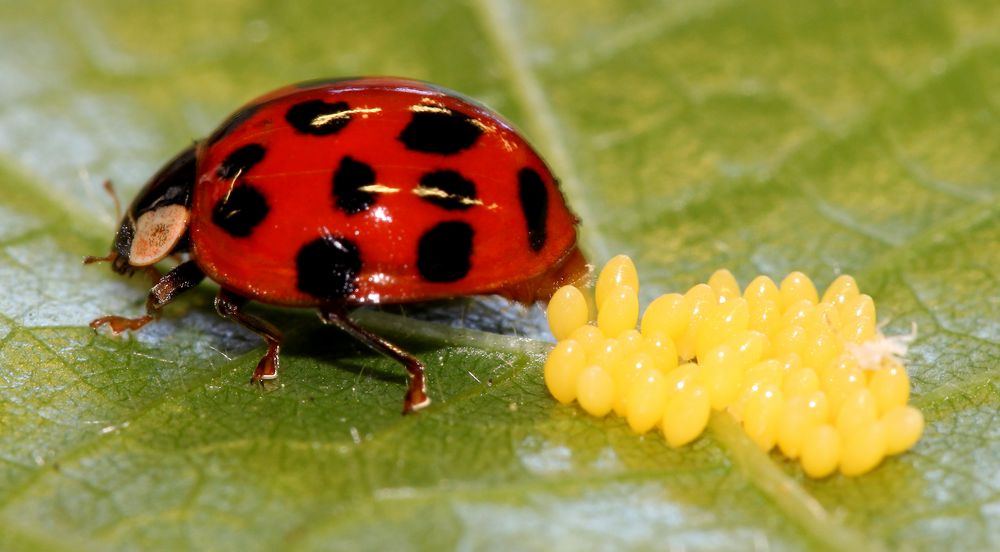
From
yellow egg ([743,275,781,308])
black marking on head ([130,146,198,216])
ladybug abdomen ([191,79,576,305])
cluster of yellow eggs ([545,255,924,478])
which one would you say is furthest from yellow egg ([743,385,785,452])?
black marking on head ([130,146,198,216])

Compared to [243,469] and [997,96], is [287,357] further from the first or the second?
[997,96]

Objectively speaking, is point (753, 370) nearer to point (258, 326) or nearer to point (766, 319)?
point (766, 319)

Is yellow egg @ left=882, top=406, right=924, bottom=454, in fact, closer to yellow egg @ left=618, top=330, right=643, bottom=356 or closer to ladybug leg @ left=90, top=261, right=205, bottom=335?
yellow egg @ left=618, top=330, right=643, bottom=356

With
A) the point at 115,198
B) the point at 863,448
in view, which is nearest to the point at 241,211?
the point at 115,198

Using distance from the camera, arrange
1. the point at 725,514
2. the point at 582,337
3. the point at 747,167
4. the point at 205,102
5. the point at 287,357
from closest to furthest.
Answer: the point at 725,514 < the point at 582,337 < the point at 287,357 < the point at 747,167 < the point at 205,102

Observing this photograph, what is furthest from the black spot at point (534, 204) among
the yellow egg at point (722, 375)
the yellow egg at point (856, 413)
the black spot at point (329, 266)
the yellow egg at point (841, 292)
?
the yellow egg at point (856, 413)

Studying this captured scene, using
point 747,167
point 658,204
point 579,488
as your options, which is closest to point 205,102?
point 658,204
